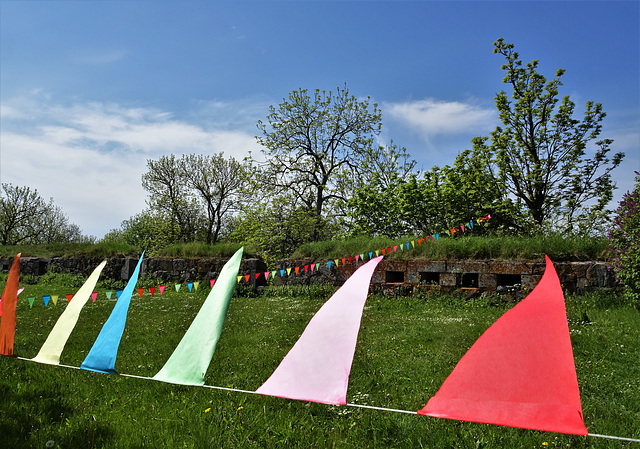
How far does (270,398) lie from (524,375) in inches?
87.8

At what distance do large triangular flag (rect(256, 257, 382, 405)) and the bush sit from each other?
706cm

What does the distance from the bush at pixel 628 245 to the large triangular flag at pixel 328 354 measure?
7.06 meters

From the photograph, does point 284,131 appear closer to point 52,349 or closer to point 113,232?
point 52,349

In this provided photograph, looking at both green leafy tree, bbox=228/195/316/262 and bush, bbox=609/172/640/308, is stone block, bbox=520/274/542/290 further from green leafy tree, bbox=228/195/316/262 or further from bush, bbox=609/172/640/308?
green leafy tree, bbox=228/195/316/262

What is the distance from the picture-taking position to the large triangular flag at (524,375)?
1.71 m

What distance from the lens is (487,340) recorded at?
190 centimetres

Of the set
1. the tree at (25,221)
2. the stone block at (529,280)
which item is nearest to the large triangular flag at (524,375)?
the stone block at (529,280)

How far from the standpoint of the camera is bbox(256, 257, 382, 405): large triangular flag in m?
2.02

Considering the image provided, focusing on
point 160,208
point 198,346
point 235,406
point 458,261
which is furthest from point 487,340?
point 160,208

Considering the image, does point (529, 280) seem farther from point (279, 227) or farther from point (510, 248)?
point (279, 227)

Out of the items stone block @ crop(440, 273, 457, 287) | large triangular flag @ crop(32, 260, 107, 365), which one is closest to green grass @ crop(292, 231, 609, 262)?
stone block @ crop(440, 273, 457, 287)

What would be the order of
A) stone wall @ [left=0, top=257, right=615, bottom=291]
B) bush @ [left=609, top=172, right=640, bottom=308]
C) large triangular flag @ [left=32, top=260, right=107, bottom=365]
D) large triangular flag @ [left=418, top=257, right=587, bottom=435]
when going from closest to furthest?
1. large triangular flag @ [left=418, top=257, right=587, bottom=435]
2. large triangular flag @ [left=32, top=260, right=107, bottom=365]
3. bush @ [left=609, top=172, right=640, bottom=308]
4. stone wall @ [left=0, top=257, right=615, bottom=291]

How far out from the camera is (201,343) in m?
2.49

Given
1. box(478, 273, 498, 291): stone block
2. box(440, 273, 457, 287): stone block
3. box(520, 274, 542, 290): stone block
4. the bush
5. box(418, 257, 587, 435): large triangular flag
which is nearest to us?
box(418, 257, 587, 435): large triangular flag
